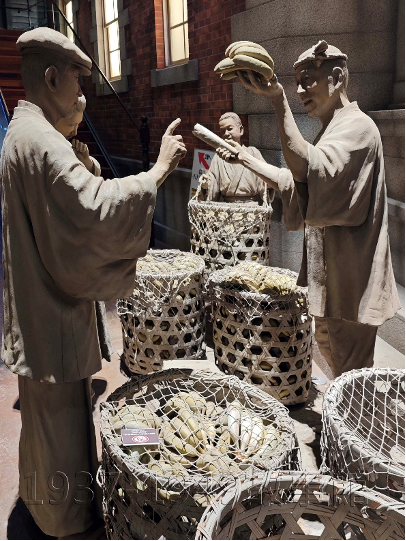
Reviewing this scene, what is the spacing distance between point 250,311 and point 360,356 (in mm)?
728

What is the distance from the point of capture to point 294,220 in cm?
204

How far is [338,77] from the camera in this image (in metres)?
1.86

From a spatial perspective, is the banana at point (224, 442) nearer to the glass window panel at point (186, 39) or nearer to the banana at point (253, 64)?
the banana at point (253, 64)

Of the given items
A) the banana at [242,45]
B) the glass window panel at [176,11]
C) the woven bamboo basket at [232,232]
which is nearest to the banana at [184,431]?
the banana at [242,45]

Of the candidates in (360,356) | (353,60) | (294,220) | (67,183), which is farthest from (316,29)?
(67,183)

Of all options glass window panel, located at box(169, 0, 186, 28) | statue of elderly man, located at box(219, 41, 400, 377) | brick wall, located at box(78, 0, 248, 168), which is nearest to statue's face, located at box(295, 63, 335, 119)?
statue of elderly man, located at box(219, 41, 400, 377)

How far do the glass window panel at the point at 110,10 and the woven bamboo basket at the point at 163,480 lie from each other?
3.83 m

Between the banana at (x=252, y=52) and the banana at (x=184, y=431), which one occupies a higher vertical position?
the banana at (x=252, y=52)

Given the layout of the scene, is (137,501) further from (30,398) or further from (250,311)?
(250,311)

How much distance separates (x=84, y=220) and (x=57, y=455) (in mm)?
822

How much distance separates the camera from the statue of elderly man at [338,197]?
1.76m

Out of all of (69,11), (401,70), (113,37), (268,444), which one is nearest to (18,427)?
(268,444)

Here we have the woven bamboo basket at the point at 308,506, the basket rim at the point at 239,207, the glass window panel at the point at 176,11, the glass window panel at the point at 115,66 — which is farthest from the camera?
the glass window panel at the point at 115,66

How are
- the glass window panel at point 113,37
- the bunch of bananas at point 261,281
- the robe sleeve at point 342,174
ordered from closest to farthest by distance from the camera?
the robe sleeve at point 342,174 < the bunch of bananas at point 261,281 < the glass window panel at point 113,37
